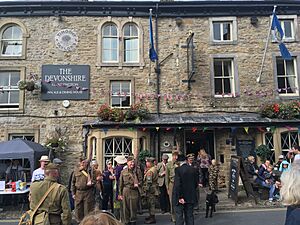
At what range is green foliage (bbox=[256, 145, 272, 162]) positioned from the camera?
41.1 ft

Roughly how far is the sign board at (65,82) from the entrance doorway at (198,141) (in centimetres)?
506

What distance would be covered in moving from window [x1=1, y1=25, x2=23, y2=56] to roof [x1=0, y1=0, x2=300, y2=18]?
0.69 metres

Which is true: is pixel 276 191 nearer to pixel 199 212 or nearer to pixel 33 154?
pixel 199 212

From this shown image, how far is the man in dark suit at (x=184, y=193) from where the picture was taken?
6.66 meters

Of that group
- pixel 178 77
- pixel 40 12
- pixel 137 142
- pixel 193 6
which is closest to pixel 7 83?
pixel 40 12

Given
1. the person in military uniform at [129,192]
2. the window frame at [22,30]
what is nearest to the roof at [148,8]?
the window frame at [22,30]

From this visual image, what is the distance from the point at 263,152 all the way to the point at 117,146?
6.18m

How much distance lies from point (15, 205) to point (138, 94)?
678 centimetres

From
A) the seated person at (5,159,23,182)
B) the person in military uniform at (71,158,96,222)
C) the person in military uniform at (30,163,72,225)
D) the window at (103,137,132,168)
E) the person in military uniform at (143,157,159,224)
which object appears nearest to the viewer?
the person in military uniform at (30,163,72,225)

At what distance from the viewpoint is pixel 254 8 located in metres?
14.6

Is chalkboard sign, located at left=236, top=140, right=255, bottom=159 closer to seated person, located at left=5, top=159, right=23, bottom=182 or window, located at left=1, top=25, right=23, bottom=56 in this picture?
seated person, located at left=5, top=159, right=23, bottom=182

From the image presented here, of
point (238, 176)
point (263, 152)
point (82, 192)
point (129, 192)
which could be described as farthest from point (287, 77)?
point (82, 192)

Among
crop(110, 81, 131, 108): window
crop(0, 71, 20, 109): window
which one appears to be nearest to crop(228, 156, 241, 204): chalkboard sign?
crop(110, 81, 131, 108): window

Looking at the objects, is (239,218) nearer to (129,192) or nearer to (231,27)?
(129,192)
